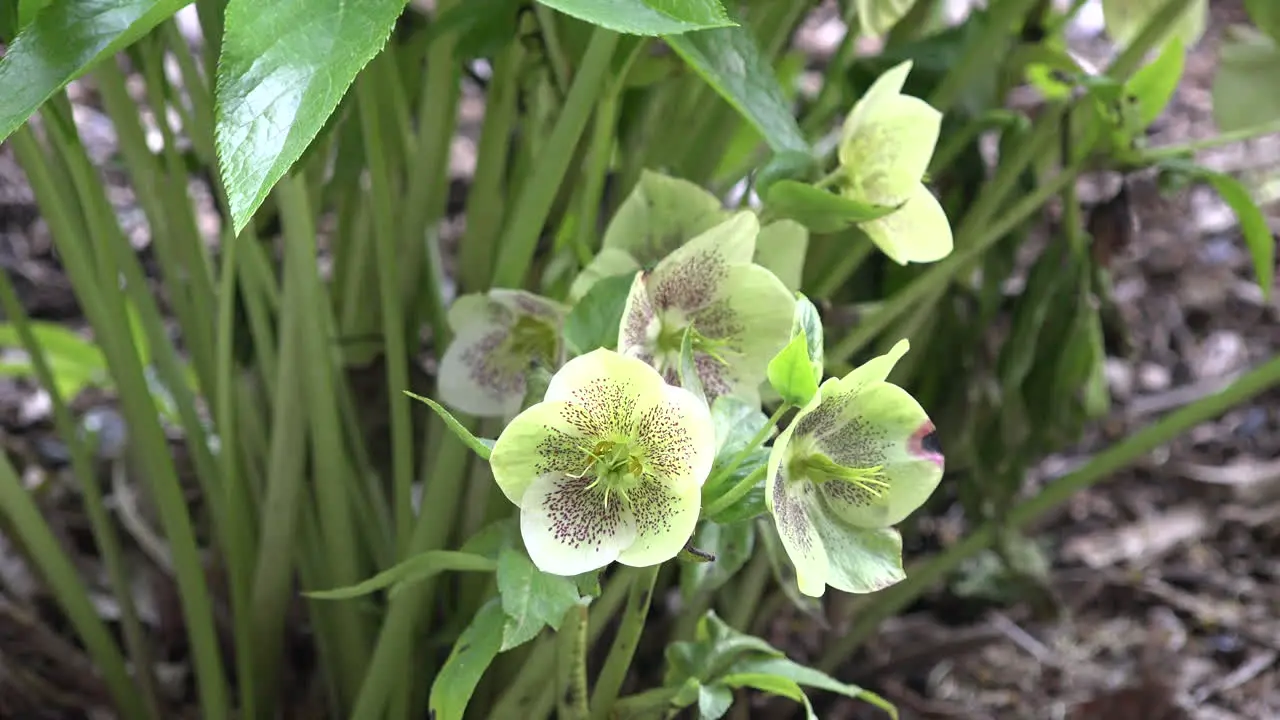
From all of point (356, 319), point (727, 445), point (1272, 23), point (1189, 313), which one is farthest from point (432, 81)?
point (1189, 313)

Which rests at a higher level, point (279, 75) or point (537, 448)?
point (279, 75)

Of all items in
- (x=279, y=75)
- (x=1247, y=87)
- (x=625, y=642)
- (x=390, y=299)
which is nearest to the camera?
(x=279, y=75)

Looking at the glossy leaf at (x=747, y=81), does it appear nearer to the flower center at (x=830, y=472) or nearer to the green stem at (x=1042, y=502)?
the flower center at (x=830, y=472)

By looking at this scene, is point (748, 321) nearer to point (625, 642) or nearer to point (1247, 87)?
point (625, 642)

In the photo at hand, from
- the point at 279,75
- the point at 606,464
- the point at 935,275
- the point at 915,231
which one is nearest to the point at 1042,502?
the point at 935,275

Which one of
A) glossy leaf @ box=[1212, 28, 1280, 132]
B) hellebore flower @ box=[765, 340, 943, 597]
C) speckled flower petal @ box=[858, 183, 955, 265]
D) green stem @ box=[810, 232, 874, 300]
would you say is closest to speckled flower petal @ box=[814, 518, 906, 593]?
hellebore flower @ box=[765, 340, 943, 597]

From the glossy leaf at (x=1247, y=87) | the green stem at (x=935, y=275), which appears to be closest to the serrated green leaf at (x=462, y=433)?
the green stem at (x=935, y=275)
